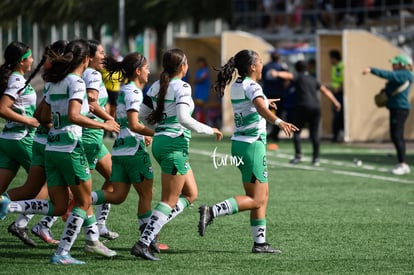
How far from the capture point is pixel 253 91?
33.0ft

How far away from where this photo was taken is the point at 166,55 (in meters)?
9.83

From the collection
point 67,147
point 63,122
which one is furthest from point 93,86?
point 67,147

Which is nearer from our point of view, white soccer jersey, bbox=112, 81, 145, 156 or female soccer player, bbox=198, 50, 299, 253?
white soccer jersey, bbox=112, 81, 145, 156

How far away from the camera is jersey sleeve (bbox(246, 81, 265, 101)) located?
32.8 feet

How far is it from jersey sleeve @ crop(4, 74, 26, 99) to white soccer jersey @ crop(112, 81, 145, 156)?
965mm

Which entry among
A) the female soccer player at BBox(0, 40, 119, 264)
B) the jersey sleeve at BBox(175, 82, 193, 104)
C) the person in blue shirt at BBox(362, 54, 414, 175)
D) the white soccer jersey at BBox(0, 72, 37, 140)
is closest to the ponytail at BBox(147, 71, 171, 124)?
the jersey sleeve at BBox(175, 82, 193, 104)

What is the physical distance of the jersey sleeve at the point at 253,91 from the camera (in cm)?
A: 1001

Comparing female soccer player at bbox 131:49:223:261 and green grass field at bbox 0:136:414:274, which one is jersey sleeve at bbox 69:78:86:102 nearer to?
female soccer player at bbox 131:49:223:261

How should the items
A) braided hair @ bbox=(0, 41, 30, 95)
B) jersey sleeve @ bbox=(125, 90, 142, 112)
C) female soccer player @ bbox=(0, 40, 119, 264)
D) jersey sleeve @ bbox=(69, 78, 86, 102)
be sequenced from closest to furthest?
jersey sleeve @ bbox=(69, 78, 86, 102) < female soccer player @ bbox=(0, 40, 119, 264) < jersey sleeve @ bbox=(125, 90, 142, 112) < braided hair @ bbox=(0, 41, 30, 95)

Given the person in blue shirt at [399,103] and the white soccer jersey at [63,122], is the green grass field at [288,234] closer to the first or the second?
the person in blue shirt at [399,103]

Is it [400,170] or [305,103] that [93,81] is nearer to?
[400,170]

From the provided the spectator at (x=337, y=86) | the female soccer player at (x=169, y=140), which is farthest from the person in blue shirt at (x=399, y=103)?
the female soccer player at (x=169, y=140)

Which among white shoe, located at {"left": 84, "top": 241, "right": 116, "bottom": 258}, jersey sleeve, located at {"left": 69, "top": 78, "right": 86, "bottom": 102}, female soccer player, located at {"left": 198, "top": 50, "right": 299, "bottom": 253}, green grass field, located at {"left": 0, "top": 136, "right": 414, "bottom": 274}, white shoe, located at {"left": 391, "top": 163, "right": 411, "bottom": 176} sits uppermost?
jersey sleeve, located at {"left": 69, "top": 78, "right": 86, "bottom": 102}

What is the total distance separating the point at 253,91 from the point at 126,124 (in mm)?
1215
